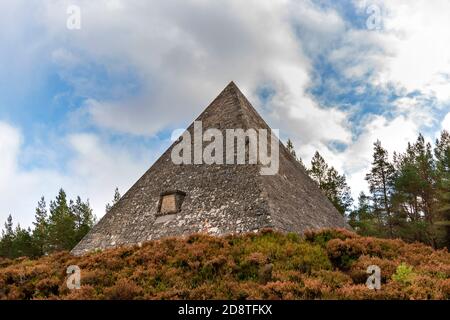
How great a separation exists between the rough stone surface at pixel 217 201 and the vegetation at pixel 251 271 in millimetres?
1939

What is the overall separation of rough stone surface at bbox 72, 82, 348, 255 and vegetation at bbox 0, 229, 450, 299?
76.3 inches

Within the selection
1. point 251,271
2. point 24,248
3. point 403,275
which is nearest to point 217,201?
point 251,271

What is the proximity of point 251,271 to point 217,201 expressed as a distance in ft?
21.9

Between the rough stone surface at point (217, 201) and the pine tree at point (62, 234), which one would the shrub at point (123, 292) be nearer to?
the rough stone surface at point (217, 201)

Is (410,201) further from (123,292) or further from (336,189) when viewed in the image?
(123,292)

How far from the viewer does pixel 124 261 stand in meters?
12.5

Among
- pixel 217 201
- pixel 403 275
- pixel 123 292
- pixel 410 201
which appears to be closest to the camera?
pixel 123 292

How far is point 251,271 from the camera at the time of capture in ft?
→ 34.5

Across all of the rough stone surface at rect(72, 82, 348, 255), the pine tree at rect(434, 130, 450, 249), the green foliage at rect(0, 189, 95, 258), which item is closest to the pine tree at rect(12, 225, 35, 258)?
the green foliage at rect(0, 189, 95, 258)

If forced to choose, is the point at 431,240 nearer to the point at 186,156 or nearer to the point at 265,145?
the point at 265,145
